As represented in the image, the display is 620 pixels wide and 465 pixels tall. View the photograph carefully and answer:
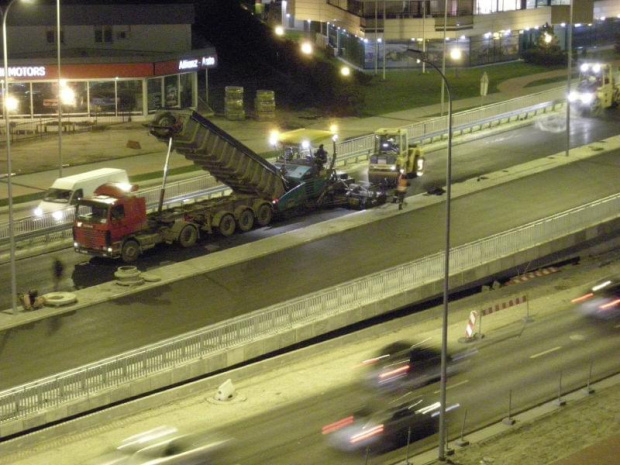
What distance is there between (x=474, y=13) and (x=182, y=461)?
6390 centimetres

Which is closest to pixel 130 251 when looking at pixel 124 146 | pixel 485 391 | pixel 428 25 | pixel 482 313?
pixel 482 313

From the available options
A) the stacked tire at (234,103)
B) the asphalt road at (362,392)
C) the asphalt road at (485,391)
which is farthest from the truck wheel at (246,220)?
the stacked tire at (234,103)

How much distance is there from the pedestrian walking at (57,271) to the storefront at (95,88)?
24.1 m

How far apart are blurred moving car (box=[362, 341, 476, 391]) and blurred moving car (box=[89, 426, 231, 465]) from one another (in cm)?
610

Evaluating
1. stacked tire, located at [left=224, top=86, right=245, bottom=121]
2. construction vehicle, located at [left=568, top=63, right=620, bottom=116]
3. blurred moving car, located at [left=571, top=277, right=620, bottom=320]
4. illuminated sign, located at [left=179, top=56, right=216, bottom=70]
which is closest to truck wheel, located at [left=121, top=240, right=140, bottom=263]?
blurred moving car, located at [left=571, top=277, right=620, bottom=320]

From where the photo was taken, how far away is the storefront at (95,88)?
2478 inches

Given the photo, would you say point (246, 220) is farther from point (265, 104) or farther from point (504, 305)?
point (265, 104)

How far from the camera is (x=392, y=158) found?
48719mm

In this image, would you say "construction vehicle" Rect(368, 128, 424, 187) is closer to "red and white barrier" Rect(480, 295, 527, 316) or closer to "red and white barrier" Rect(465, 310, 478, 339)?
"red and white barrier" Rect(480, 295, 527, 316)

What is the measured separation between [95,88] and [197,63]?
618 cm

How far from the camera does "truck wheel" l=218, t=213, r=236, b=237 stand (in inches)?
1668

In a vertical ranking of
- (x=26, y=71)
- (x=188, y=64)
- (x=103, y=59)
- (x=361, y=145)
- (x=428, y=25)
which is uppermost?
(x=428, y=25)

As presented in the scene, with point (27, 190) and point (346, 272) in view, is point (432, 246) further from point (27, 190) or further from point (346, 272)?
point (27, 190)

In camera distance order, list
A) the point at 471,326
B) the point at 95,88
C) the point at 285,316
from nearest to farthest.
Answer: the point at 285,316, the point at 471,326, the point at 95,88
